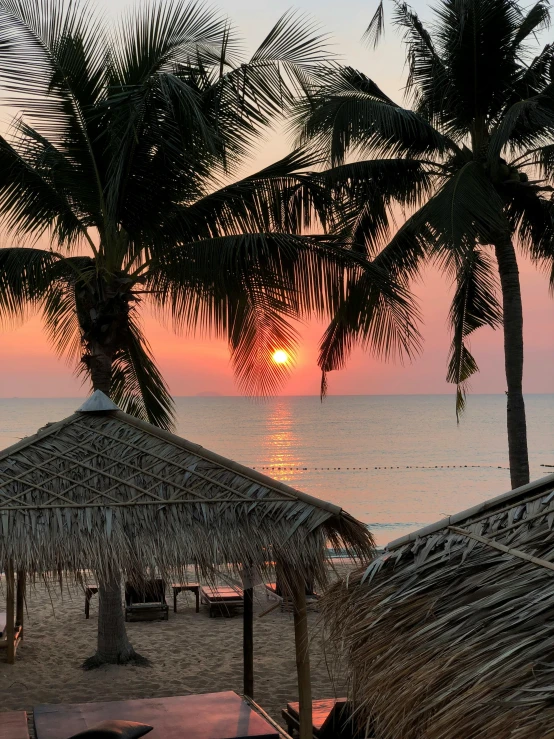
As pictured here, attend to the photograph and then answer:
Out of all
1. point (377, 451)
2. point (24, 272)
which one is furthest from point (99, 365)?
point (377, 451)

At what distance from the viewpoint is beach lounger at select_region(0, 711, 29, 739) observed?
225 inches

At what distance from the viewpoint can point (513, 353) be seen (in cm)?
1176

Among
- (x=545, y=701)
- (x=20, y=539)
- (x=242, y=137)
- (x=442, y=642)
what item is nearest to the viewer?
(x=545, y=701)

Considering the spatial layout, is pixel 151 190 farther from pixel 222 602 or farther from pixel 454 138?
pixel 222 602

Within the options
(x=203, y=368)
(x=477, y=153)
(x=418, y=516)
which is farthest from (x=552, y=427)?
(x=477, y=153)

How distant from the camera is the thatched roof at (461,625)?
2.55 meters

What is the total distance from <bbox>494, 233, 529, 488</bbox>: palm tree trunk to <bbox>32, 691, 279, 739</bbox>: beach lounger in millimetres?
6314

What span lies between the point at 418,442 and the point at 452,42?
5767cm

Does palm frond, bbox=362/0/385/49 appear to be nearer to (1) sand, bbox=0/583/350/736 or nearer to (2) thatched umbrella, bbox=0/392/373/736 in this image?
(1) sand, bbox=0/583/350/736

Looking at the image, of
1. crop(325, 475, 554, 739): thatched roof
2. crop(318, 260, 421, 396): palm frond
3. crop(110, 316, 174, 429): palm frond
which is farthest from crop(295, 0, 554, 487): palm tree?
crop(325, 475, 554, 739): thatched roof

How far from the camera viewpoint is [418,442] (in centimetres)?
6762

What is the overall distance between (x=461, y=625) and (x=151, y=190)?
7367 millimetres

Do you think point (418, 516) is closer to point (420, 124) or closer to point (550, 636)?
point (420, 124)

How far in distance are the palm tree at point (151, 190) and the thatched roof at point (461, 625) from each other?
551cm
